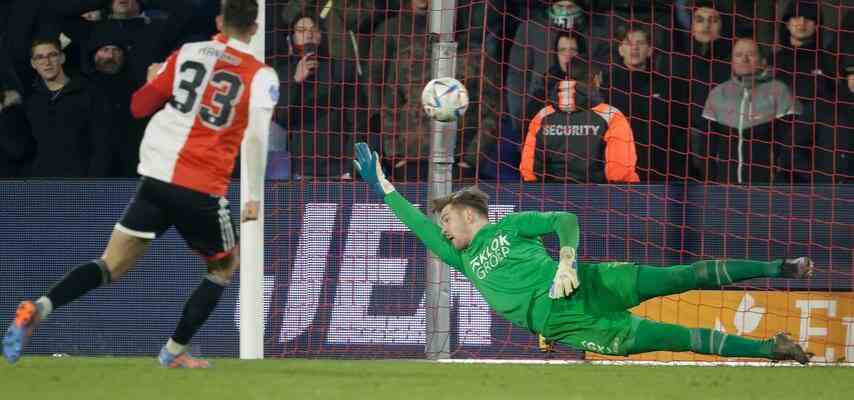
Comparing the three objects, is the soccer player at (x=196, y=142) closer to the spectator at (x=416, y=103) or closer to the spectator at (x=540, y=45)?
the spectator at (x=416, y=103)

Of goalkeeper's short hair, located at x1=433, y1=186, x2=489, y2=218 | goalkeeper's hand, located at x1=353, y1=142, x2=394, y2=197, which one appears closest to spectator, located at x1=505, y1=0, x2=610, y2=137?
goalkeeper's hand, located at x1=353, y1=142, x2=394, y2=197

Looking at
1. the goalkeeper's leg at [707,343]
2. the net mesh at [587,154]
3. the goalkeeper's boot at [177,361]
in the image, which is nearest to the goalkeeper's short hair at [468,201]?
the goalkeeper's leg at [707,343]

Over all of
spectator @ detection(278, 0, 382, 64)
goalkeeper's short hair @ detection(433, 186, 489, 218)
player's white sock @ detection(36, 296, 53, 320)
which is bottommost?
player's white sock @ detection(36, 296, 53, 320)

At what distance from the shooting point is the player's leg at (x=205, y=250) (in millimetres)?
7930

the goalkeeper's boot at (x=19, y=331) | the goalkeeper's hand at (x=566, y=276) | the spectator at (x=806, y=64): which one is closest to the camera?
the goalkeeper's boot at (x=19, y=331)

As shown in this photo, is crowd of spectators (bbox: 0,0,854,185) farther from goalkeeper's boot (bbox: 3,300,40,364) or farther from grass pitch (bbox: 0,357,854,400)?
goalkeeper's boot (bbox: 3,300,40,364)

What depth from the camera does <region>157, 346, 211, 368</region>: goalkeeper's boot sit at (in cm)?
838

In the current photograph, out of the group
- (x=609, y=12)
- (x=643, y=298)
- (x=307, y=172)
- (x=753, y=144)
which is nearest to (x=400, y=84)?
(x=307, y=172)

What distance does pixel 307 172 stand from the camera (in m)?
11.5

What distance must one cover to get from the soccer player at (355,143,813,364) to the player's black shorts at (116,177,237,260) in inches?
56.6

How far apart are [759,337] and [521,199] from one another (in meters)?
1.78

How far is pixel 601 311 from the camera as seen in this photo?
859 cm

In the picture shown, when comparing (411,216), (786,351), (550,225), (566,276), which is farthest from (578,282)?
(411,216)

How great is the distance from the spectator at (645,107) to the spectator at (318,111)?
1.83m
